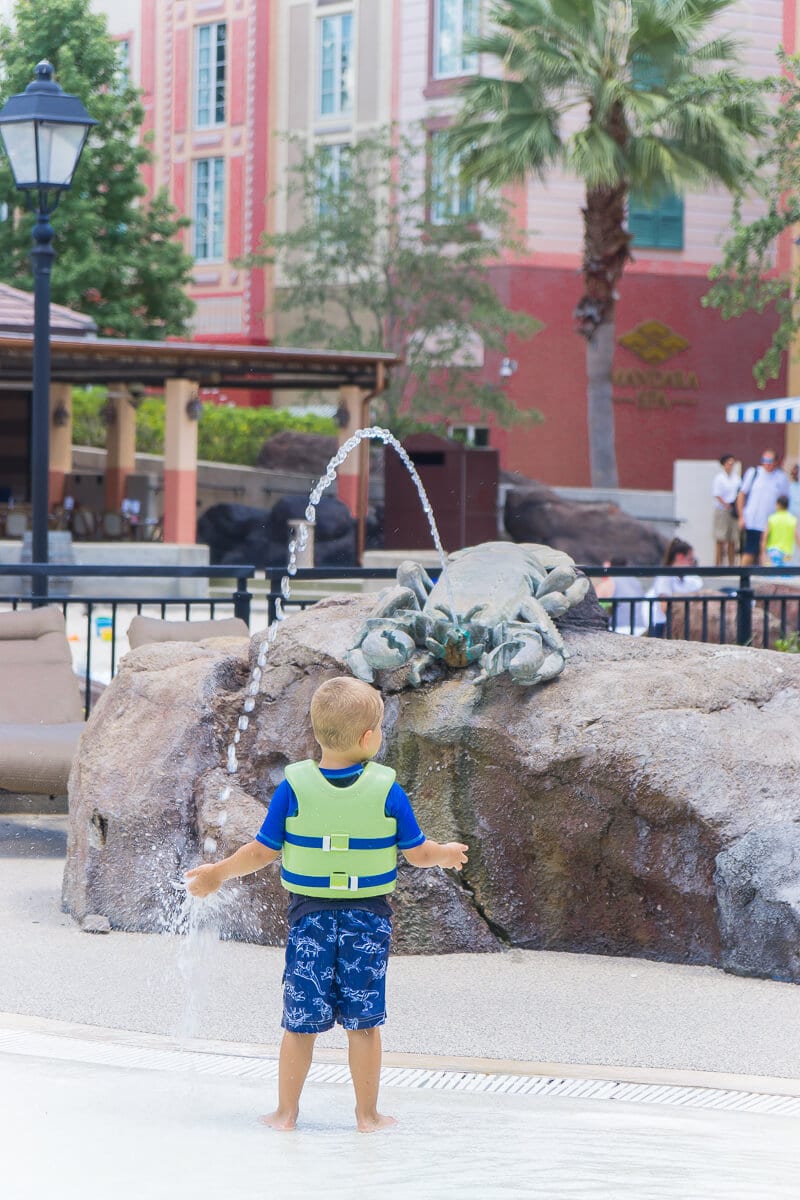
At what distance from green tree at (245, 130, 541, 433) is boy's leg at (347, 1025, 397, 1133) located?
27413 millimetres

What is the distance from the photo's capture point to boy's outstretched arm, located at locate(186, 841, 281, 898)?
13.4 ft

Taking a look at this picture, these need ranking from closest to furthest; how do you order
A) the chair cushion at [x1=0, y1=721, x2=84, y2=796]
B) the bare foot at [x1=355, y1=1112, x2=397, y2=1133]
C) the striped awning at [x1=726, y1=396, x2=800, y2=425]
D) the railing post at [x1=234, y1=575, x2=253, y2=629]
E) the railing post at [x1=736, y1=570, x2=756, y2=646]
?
the bare foot at [x1=355, y1=1112, x2=397, y2=1133], the chair cushion at [x1=0, y1=721, x2=84, y2=796], the railing post at [x1=234, y1=575, x2=253, y2=629], the railing post at [x1=736, y1=570, x2=756, y2=646], the striped awning at [x1=726, y1=396, x2=800, y2=425]

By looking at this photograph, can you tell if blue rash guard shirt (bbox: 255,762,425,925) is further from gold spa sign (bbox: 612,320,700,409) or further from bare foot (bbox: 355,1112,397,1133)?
gold spa sign (bbox: 612,320,700,409)

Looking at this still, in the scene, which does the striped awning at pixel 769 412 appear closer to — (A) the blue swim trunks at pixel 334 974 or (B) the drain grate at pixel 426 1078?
(B) the drain grate at pixel 426 1078

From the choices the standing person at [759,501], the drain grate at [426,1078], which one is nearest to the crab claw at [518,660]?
the drain grate at [426,1078]

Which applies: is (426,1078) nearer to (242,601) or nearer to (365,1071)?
(365,1071)

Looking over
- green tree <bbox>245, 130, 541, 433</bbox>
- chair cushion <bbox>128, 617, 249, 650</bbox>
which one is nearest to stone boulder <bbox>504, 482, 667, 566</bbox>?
green tree <bbox>245, 130, 541, 433</bbox>

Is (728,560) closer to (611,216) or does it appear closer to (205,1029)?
(611,216)

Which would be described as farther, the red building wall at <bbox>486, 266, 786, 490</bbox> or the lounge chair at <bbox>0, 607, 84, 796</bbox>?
the red building wall at <bbox>486, 266, 786, 490</bbox>

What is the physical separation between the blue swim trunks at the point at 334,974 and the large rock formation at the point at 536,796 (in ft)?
6.38

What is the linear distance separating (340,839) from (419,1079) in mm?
946

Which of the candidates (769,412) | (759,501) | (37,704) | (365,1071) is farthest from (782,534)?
(365,1071)

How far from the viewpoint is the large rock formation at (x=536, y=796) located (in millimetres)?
5758

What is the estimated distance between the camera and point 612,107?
2722 cm
